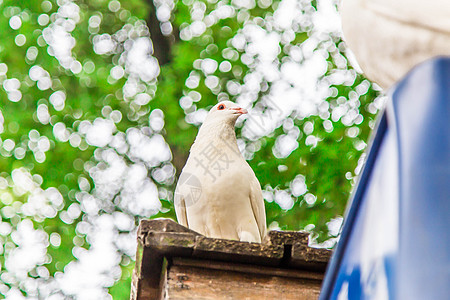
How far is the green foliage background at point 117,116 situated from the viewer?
361 inches

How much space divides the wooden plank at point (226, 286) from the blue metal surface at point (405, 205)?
1.58m

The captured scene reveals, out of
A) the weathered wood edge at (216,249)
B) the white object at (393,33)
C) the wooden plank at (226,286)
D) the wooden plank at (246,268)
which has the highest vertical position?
the white object at (393,33)

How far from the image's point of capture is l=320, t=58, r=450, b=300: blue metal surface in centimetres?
125

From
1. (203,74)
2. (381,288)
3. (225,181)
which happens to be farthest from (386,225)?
(203,74)

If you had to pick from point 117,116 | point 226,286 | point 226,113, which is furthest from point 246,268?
point 117,116

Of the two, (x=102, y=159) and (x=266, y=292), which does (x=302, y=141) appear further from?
(x=266, y=292)

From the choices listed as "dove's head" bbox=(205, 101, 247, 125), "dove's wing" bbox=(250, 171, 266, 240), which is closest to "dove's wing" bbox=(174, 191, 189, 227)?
"dove's wing" bbox=(250, 171, 266, 240)

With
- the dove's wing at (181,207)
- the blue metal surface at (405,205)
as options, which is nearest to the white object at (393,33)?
the blue metal surface at (405,205)

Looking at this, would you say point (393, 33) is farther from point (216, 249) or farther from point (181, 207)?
point (181, 207)

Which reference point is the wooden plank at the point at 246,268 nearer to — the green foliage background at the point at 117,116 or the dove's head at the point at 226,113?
the dove's head at the point at 226,113

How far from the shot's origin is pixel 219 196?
4582 mm

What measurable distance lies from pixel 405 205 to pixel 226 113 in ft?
12.7

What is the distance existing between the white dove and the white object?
2.81m

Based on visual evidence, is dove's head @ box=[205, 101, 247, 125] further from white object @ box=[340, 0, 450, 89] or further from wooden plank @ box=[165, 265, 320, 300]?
white object @ box=[340, 0, 450, 89]
